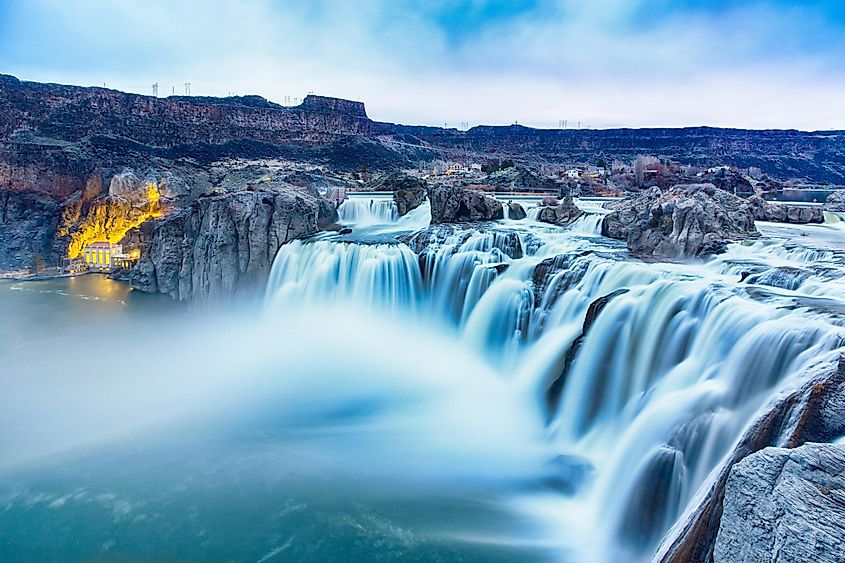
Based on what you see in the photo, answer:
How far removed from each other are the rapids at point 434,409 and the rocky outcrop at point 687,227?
0.76m

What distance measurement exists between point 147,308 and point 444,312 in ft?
41.7

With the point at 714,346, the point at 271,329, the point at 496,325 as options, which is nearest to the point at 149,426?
the point at 271,329

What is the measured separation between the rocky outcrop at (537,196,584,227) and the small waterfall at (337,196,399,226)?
7664 millimetres

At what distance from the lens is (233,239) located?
20188 mm

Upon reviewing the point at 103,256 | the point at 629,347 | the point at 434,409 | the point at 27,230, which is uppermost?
the point at 27,230

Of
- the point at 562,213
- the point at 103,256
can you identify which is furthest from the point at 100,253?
the point at 562,213

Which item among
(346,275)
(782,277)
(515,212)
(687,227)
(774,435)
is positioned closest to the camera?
(774,435)

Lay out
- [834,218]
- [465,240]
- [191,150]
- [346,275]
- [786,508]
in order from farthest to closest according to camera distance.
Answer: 1. [191,150]
2. [834,218]
3. [346,275]
4. [465,240]
5. [786,508]

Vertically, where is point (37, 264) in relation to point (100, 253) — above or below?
below

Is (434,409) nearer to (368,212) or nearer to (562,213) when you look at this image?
(562,213)

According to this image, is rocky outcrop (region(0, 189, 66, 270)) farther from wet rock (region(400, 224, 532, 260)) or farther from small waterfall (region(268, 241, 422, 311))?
wet rock (region(400, 224, 532, 260))

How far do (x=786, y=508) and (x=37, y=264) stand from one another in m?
32.9

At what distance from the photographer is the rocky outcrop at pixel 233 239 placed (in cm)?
1992

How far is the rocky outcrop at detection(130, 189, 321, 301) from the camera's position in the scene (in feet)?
65.4
